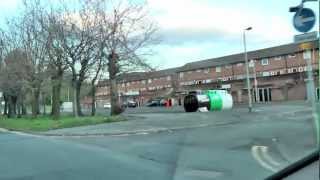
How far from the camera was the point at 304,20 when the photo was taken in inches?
315

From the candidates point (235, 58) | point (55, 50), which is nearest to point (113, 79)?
point (55, 50)

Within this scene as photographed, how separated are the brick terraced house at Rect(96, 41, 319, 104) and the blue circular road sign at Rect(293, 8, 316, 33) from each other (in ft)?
203

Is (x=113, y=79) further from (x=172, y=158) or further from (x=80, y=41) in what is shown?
(x=172, y=158)

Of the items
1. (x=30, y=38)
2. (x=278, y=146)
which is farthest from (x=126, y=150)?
(x=30, y=38)

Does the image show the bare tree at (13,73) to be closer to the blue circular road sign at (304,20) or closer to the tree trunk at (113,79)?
the tree trunk at (113,79)

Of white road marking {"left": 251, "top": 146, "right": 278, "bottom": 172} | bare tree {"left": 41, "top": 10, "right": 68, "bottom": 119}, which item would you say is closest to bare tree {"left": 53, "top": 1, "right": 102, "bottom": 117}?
bare tree {"left": 41, "top": 10, "right": 68, "bottom": 119}

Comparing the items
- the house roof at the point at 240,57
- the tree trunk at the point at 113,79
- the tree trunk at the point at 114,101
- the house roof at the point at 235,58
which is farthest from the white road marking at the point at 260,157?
the house roof at the point at 240,57

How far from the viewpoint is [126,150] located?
18312 mm

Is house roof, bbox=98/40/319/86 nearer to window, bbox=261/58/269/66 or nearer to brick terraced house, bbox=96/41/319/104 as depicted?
brick terraced house, bbox=96/41/319/104

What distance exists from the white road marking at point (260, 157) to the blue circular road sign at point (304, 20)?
4.16 metres

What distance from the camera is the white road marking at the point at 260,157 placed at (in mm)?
12220

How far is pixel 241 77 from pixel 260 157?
82076 millimetres

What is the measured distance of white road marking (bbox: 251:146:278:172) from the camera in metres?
12.2

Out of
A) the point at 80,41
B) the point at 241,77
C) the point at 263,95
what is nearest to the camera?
the point at 80,41
